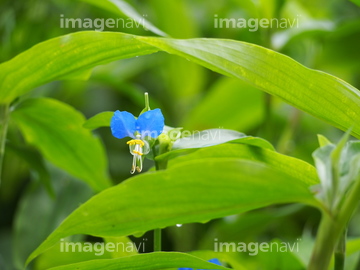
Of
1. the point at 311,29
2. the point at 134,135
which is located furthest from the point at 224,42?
the point at 311,29

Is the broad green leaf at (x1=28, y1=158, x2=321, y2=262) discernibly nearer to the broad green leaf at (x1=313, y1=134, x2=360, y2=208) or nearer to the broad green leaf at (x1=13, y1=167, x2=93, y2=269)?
the broad green leaf at (x1=313, y1=134, x2=360, y2=208)

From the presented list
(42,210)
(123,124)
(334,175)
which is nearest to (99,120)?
(123,124)

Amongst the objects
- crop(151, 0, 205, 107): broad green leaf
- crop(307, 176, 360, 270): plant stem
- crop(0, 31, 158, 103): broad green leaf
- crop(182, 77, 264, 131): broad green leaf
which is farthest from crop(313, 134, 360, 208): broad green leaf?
crop(151, 0, 205, 107): broad green leaf

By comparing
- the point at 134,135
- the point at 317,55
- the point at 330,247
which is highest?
the point at 317,55

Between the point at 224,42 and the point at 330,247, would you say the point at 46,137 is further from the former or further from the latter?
the point at 330,247

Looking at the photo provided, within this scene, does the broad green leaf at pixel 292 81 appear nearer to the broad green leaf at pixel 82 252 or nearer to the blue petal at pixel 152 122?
the blue petal at pixel 152 122

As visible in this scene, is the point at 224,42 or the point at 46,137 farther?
the point at 46,137

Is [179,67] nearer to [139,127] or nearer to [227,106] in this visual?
[227,106]
